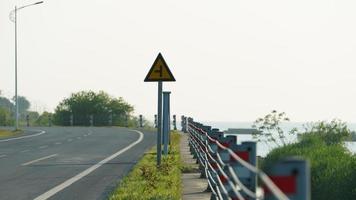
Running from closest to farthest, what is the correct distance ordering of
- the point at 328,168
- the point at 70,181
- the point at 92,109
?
the point at 70,181 → the point at 328,168 → the point at 92,109

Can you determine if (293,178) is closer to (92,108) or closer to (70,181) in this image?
(70,181)

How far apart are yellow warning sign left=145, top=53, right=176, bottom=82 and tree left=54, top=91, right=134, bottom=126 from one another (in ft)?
181

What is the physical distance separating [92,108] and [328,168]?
54.0 m

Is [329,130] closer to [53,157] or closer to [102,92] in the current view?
[53,157]

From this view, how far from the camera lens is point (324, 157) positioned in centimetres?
2341

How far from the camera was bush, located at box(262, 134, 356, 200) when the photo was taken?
754 inches

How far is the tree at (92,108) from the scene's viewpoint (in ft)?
239

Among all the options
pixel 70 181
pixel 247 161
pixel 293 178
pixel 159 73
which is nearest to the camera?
pixel 293 178

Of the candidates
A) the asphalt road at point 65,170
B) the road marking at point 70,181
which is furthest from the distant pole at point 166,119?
the road marking at point 70,181

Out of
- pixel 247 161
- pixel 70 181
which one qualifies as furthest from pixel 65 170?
pixel 247 161

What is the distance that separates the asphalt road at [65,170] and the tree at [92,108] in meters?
44.2

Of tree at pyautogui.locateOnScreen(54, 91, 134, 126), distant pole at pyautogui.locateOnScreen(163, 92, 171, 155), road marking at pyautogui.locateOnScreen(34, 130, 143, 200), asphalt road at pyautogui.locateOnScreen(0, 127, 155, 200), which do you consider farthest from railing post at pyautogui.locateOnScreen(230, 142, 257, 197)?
tree at pyautogui.locateOnScreen(54, 91, 134, 126)

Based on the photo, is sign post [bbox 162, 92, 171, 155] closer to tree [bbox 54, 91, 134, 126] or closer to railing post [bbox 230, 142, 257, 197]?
railing post [bbox 230, 142, 257, 197]

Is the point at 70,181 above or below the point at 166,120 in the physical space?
below
